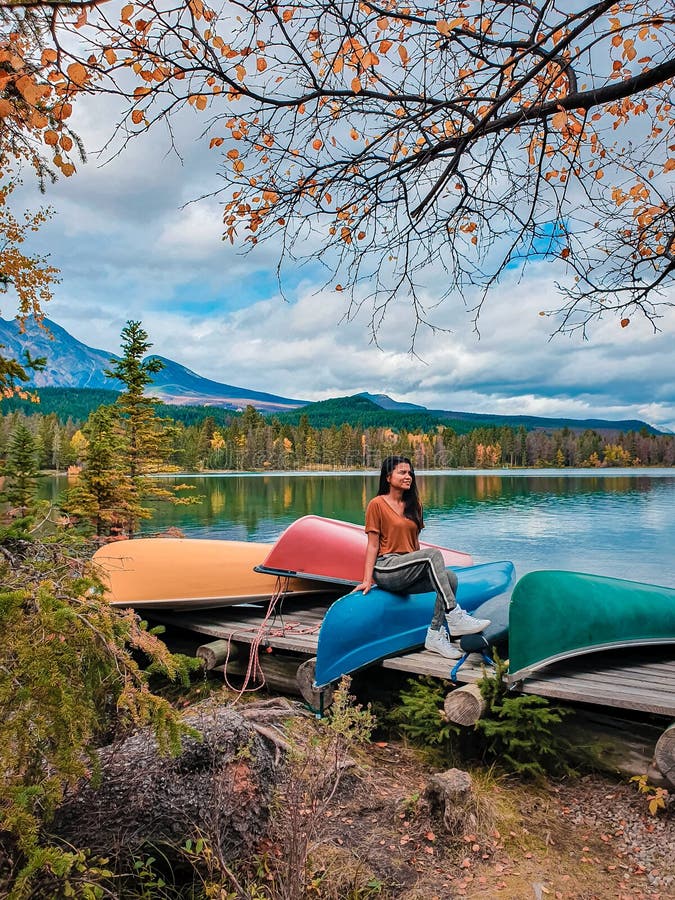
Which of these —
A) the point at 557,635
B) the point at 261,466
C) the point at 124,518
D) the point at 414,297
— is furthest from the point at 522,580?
the point at 261,466

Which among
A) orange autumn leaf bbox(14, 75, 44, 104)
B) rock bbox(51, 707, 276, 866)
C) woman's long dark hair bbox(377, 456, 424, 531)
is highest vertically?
orange autumn leaf bbox(14, 75, 44, 104)

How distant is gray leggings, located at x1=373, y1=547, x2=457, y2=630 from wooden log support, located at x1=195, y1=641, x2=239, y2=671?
188 centimetres

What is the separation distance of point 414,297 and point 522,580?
2.23m

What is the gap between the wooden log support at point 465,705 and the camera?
4.40 metres

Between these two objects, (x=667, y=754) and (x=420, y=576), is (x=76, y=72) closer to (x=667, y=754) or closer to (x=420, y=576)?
(x=420, y=576)

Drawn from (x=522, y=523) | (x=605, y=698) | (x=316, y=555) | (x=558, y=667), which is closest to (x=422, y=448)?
(x=522, y=523)

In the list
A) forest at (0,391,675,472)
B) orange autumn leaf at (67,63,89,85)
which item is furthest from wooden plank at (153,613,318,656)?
forest at (0,391,675,472)

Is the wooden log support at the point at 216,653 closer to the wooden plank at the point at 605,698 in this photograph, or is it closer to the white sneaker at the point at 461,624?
the white sneaker at the point at 461,624

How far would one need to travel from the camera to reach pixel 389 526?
520 centimetres

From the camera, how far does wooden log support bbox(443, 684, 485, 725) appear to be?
4402mm

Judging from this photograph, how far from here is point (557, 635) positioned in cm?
Answer: 455

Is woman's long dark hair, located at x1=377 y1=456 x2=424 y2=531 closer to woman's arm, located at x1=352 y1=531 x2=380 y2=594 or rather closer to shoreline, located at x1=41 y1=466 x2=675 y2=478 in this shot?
woman's arm, located at x1=352 y1=531 x2=380 y2=594

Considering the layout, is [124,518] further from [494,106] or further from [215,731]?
[494,106]

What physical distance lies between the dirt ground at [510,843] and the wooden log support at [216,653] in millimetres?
2303
